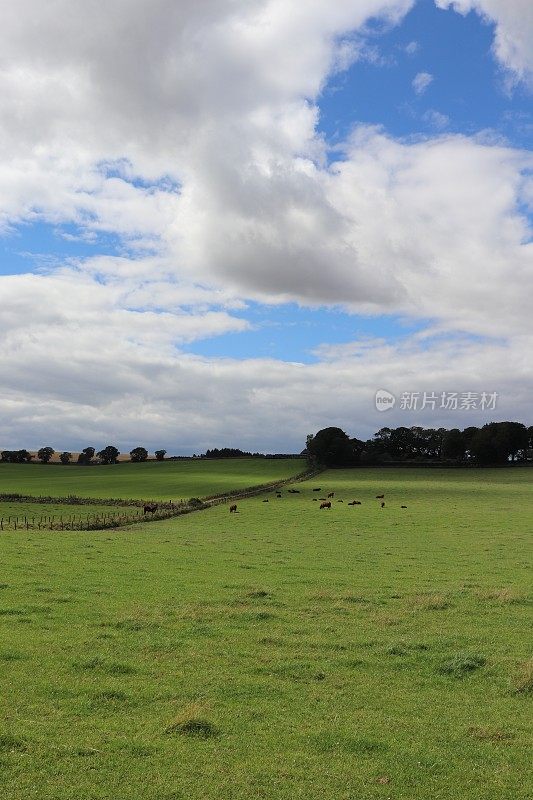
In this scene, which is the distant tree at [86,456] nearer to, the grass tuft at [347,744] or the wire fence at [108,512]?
the wire fence at [108,512]

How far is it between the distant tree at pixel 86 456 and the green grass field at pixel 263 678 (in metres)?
154

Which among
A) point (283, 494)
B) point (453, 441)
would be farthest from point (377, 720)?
point (453, 441)

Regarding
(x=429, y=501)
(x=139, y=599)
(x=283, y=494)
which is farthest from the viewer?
(x=283, y=494)

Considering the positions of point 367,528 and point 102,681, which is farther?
point 367,528

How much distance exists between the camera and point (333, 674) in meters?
13.8

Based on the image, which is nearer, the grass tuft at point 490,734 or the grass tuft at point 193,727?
the grass tuft at point 193,727

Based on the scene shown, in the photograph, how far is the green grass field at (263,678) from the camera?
9266mm

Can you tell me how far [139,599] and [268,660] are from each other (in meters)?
7.28

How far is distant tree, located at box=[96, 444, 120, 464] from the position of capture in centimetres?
18450

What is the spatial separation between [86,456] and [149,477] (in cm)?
6716

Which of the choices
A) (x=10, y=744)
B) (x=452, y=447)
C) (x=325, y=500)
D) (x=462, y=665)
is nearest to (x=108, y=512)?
(x=325, y=500)

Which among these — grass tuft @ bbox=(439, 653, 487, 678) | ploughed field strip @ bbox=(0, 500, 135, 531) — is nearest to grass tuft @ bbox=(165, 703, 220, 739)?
grass tuft @ bbox=(439, 653, 487, 678)

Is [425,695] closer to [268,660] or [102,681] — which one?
[268,660]

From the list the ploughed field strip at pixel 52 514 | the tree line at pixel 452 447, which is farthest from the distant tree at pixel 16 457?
the ploughed field strip at pixel 52 514
